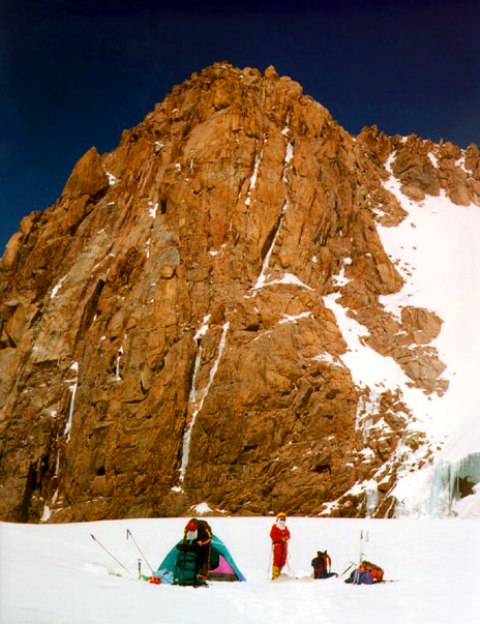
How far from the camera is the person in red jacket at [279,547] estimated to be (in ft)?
42.5

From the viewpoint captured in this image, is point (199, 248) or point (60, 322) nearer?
point (199, 248)

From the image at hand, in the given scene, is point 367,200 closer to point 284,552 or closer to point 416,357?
point 416,357

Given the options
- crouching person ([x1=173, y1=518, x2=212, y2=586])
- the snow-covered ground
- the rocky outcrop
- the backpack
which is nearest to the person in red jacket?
the snow-covered ground

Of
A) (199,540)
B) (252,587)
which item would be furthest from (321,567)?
(199,540)

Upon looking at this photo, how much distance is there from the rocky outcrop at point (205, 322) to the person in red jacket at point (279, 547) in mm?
20509

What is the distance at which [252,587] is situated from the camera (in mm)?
11625

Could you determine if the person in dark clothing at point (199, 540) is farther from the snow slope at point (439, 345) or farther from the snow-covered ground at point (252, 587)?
the snow slope at point (439, 345)

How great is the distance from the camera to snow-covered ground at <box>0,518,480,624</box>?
7.17 metres

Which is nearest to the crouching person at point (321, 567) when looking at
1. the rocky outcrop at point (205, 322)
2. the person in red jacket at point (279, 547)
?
the person in red jacket at point (279, 547)

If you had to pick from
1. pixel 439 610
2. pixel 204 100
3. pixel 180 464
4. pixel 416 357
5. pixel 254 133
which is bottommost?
pixel 439 610

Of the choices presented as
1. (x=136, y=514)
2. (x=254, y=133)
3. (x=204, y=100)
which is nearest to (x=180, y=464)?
(x=136, y=514)

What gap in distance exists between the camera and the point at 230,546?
57.8ft

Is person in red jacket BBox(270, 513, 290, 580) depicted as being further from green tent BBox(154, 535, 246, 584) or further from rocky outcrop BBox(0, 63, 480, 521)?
rocky outcrop BBox(0, 63, 480, 521)

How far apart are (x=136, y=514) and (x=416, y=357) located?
60.5 feet
